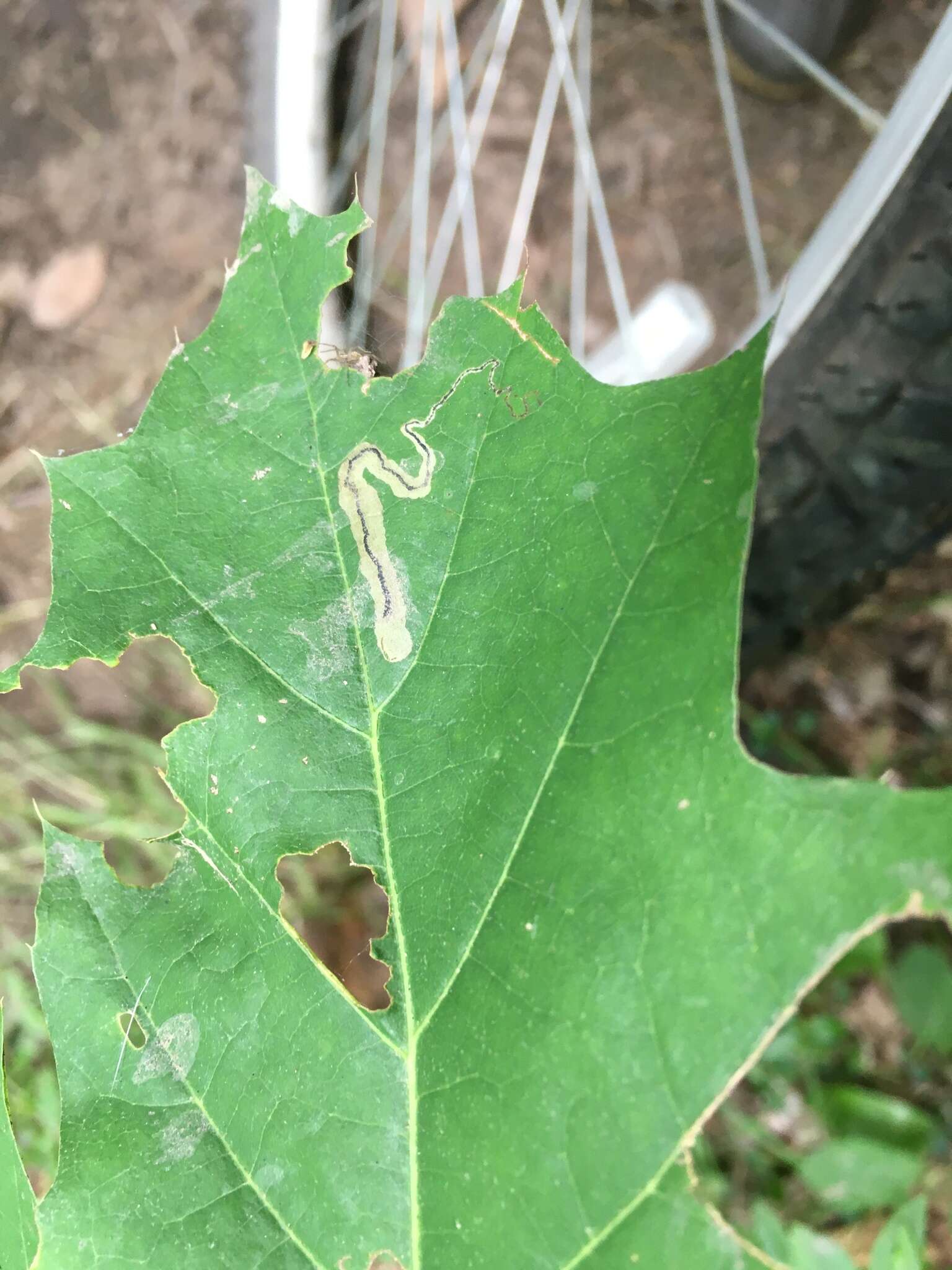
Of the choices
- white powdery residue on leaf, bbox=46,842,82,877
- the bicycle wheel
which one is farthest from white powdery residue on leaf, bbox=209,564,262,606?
the bicycle wheel

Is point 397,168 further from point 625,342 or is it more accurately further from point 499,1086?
point 499,1086

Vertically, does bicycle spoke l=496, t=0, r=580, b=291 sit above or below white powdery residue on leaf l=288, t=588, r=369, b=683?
below

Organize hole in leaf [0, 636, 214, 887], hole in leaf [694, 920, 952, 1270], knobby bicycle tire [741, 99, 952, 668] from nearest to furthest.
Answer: knobby bicycle tire [741, 99, 952, 668] < hole in leaf [694, 920, 952, 1270] < hole in leaf [0, 636, 214, 887]

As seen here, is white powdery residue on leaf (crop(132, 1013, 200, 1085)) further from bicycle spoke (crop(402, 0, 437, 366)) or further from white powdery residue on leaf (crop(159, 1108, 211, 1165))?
bicycle spoke (crop(402, 0, 437, 366))

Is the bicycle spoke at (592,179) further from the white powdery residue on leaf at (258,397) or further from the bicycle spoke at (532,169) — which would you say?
the white powdery residue on leaf at (258,397)

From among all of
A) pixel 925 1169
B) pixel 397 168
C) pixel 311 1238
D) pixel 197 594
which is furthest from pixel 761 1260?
pixel 397 168

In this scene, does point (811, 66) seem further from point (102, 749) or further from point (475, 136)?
point (102, 749)

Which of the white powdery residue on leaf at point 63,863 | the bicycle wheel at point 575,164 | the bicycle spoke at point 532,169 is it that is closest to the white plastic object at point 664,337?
the bicycle wheel at point 575,164
